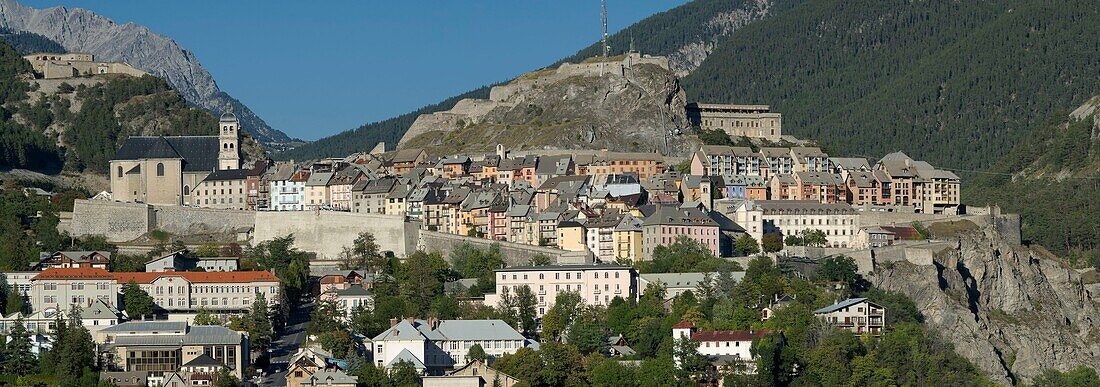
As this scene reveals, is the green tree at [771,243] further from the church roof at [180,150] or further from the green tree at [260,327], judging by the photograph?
the church roof at [180,150]

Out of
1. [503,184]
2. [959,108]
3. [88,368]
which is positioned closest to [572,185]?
[503,184]

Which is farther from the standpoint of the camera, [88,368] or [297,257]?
[297,257]

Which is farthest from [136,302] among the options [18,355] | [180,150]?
[180,150]

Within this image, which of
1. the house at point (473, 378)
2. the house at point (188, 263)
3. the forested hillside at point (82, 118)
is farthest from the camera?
the forested hillside at point (82, 118)

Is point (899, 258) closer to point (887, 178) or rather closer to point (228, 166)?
point (887, 178)

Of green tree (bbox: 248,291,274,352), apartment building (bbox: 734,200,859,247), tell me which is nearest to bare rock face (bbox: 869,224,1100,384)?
apartment building (bbox: 734,200,859,247)

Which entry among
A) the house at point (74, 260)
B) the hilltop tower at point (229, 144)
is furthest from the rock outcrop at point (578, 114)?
the house at point (74, 260)
